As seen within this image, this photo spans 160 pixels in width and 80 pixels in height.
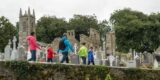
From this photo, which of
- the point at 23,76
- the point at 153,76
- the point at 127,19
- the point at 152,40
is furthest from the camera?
the point at 127,19

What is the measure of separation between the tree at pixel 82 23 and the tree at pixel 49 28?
5.45 feet

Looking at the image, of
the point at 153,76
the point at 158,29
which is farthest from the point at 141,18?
the point at 153,76

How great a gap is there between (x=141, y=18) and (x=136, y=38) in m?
8.38

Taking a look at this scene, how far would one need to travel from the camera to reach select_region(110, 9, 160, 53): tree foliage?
74188 mm

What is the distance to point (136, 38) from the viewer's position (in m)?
77.5

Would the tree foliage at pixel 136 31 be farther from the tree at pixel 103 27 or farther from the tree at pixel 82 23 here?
the tree at pixel 82 23

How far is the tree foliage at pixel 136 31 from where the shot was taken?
7419 centimetres

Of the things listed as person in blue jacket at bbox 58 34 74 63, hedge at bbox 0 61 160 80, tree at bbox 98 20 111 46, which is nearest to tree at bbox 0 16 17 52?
tree at bbox 98 20 111 46

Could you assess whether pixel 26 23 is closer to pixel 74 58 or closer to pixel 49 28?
pixel 49 28

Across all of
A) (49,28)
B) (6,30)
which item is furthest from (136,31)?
(6,30)

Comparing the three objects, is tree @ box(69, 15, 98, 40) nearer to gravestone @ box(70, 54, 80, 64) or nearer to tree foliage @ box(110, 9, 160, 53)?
tree foliage @ box(110, 9, 160, 53)

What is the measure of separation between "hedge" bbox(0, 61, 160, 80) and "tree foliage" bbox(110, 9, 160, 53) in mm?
45118

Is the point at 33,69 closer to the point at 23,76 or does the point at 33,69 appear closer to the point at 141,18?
the point at 23,76

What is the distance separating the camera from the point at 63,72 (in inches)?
918
